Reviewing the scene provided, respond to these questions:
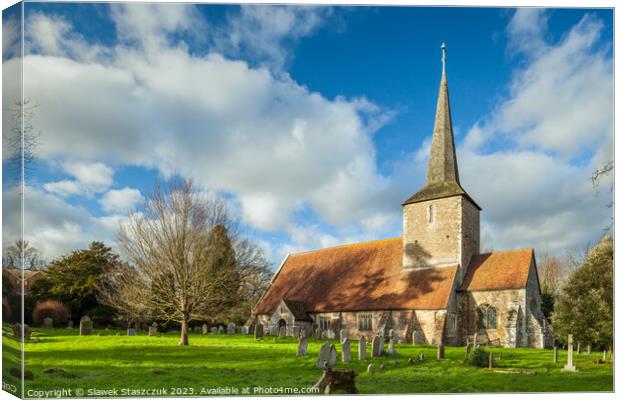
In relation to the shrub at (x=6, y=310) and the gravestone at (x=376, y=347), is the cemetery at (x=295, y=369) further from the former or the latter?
the shrub at (x=6, y=310)

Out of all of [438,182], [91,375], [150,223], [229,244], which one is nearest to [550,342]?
[438,182]

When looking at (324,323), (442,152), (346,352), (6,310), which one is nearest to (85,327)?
(324,323)

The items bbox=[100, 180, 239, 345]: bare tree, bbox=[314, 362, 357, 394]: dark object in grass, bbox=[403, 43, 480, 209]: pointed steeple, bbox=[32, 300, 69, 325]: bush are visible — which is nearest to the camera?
bbox=[314, 362, 357, 394]: dark object in grass

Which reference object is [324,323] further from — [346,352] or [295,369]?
[295,369]

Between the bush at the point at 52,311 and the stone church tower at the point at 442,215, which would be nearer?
the bush at the point at 52,311

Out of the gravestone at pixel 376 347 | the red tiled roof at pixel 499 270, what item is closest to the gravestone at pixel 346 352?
the gravestone at pixel 376 347

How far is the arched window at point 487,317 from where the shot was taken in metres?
23.8

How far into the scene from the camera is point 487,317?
2402 cm

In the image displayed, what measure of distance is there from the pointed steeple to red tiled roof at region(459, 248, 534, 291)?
128 inches

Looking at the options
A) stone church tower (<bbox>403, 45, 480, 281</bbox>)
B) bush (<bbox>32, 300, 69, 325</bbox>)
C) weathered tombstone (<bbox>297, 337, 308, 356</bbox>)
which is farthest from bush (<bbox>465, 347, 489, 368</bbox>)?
bush (<bbox>32, 300, 69, 325</bbox>)

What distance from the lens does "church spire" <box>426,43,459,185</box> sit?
89.3ft

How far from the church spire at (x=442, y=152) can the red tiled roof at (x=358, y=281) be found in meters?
4.25

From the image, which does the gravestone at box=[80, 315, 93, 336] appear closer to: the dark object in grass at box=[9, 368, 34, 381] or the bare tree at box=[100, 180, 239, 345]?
the bare tree at box=[100, 180, 239, 345]

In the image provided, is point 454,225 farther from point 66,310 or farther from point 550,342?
point 66,310
